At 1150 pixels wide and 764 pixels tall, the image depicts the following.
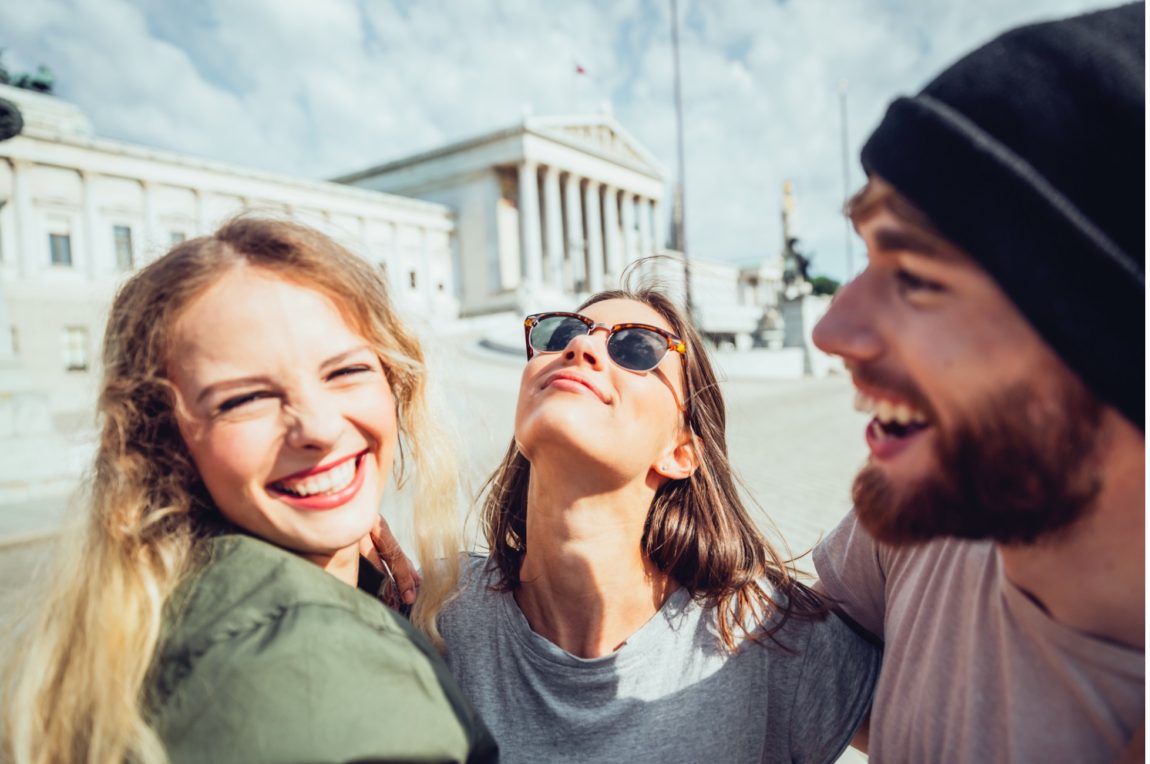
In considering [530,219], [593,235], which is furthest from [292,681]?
[593,235]

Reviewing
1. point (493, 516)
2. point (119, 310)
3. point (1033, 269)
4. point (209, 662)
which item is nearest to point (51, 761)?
point (209, 662)

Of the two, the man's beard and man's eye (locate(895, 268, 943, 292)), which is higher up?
man's eye (locate(895, 268, 943, 292))

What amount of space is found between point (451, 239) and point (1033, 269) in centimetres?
4986

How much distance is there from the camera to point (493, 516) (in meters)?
2.51

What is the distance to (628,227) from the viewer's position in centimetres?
5756

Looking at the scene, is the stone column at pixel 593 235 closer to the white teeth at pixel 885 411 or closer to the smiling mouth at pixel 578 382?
the smiling mouth at pixel 578 382

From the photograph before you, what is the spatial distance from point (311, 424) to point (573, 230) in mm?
49951

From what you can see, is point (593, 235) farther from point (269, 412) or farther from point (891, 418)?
point (891, 418)

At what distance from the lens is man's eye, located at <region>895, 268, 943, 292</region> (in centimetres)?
114

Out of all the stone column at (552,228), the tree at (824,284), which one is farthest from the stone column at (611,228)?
the tree at (824,284)

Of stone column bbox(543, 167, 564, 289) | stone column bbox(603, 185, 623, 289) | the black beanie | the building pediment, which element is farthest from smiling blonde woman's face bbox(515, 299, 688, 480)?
stone column bbox(603, 185, 623, 289)

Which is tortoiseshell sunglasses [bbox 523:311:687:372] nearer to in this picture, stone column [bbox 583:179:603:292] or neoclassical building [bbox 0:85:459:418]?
neoclassical building [bbox 0:85:459:418]

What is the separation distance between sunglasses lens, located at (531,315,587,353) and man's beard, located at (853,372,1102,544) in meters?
1.30

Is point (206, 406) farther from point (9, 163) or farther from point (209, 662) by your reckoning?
point (9, 163)
